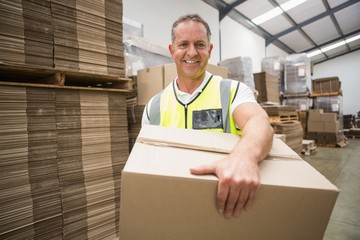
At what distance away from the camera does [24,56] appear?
6.35ft

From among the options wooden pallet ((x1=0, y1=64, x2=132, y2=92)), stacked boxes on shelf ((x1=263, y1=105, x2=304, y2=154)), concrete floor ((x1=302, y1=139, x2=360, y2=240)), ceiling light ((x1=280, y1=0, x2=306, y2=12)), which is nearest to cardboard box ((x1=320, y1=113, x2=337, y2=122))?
concrete floor ((x1=302, y1=139, x2=360, y2=240))

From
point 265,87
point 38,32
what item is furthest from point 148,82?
point 265,87

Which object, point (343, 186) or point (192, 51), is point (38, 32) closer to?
point (192, 51)

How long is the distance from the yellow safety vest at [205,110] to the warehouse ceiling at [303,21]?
5.55 metres

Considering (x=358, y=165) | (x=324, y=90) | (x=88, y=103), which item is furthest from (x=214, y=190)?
(x=324, y=90)

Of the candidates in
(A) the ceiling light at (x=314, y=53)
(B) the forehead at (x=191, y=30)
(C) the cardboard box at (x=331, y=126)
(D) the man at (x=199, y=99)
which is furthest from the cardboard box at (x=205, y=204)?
(A) the ceiling light at (x=314, y=53)

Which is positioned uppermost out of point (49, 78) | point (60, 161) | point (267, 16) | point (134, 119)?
point (267, 16)

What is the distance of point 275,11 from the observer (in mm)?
7898

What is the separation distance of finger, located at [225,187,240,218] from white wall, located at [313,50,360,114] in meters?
18.2

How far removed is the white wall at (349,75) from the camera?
1488cm

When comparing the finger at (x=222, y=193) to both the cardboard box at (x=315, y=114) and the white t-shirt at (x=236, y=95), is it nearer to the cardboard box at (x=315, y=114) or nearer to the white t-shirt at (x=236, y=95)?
the white t-shirt at (x=236, y=95)

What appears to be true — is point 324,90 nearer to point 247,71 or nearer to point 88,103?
point 247,71

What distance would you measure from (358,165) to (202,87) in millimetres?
6184

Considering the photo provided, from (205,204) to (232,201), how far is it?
3.3 inches
